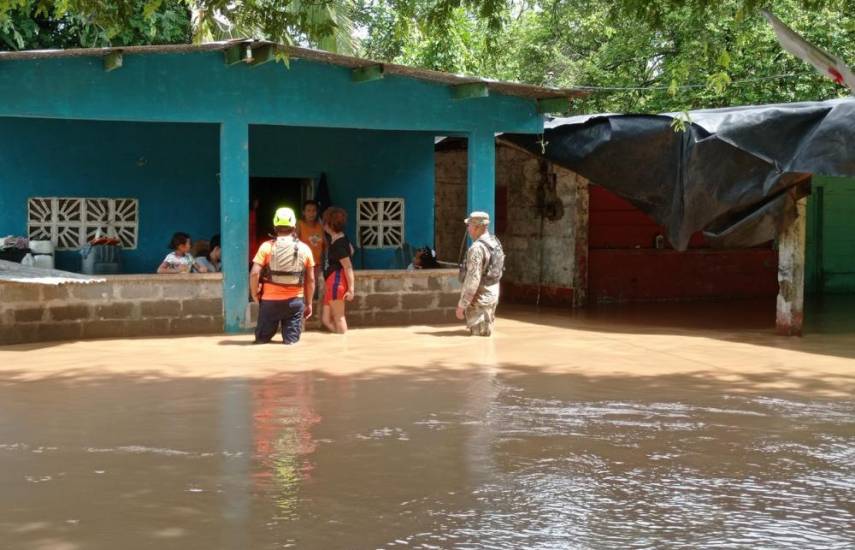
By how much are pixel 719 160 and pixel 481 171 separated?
3022 mm

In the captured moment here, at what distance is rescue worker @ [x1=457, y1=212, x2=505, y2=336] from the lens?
42.7 feet

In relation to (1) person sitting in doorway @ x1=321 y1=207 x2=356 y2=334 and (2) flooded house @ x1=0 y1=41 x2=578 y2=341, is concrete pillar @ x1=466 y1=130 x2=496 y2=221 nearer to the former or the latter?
(2) flooded house @ x1=0 y1=41 x2=578 y2=341

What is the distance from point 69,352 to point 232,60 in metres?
3.71

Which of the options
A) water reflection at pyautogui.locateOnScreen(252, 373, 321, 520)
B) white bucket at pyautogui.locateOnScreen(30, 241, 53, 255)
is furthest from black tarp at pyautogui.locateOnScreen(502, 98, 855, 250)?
white bucket at pyautogui.locateOnScreen(30, 241, 53, 255)

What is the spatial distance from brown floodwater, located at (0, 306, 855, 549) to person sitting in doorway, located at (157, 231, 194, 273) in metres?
1.28

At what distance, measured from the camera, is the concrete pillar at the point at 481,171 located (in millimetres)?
14766

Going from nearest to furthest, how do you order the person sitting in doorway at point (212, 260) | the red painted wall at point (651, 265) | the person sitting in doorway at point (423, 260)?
the person sitting in doorway at point (212, 260)
the person sitting in doorway at point (423, 260)
the red painted wall at point (651, 265)

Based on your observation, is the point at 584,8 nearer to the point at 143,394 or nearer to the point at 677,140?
the point at 677,140

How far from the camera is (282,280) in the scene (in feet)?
39.5

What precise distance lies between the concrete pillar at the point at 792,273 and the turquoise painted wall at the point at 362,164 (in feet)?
16.6

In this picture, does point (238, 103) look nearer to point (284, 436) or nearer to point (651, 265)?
point (284, 436)

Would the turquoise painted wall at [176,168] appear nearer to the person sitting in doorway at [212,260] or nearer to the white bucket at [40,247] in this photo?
the white bucket at [40,247]

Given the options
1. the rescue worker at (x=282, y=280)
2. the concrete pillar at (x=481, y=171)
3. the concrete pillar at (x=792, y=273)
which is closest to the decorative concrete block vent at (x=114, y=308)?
the rescue worker at (x=282, y=280)

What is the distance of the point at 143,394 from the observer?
30.3 ft
